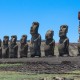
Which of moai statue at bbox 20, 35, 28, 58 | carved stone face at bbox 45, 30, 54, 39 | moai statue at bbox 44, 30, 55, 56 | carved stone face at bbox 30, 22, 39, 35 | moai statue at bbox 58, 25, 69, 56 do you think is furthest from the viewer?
moai statue at bbox 20, 35, 28, 58

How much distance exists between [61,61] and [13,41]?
11648 mm

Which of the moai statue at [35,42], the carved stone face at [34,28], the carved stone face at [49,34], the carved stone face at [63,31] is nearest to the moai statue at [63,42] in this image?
the carved stone face at [63,31]

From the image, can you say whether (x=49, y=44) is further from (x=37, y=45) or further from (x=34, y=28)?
(x=34, y=28)

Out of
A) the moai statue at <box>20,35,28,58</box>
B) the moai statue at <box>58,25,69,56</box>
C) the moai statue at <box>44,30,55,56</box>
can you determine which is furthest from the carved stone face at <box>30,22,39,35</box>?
the moai statue at <box>58,25,69,56</box>

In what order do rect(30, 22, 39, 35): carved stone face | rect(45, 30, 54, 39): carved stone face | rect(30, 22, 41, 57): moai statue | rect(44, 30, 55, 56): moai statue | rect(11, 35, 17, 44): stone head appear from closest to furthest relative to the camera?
rect(44, 30, 55, 56): moai statue → rect(45, 30, 54, 39): carved stone face → rect(30, 22, 41, 57): moai statue → rect(30, 22, 39, 35): carved stone face → rect(11, 35, 17, 44): stone head

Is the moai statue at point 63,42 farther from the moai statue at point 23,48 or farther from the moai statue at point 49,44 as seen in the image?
the moai statue at point 23,48

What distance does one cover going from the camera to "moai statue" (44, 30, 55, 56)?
3822 cm

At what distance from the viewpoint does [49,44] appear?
1513 inches

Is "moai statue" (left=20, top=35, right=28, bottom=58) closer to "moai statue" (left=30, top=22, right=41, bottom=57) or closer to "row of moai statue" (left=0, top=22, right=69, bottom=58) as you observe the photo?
"row of moai statue" (left=0, top=22, right=69, bottom=58)

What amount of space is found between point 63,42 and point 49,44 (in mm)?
1773

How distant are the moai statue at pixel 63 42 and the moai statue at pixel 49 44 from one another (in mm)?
1163

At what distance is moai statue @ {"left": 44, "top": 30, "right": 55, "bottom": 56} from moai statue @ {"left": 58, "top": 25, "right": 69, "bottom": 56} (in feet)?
3.81

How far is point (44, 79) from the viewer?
1866 centimetres

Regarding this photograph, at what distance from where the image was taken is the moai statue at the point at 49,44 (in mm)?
38219
